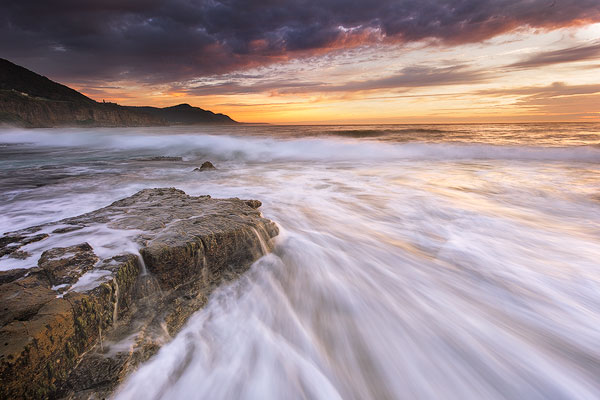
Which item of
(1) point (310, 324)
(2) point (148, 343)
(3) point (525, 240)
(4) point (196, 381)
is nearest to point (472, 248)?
(3) point (525, 240)

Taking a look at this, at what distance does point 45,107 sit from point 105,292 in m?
96.8

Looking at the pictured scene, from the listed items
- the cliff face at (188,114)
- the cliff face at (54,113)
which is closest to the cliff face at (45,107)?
the cliff face at (54,113)

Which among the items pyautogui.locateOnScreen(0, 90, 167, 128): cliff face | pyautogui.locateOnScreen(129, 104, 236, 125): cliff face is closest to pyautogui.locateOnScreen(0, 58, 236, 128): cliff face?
pyautogui.locateOnScreen(0, 90, 167, 128): cliff face

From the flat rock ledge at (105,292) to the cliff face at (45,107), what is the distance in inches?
3125

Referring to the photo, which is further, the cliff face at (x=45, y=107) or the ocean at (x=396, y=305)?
the cliff face at (x=45, y=107)

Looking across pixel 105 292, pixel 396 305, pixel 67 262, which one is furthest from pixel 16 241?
pixel 396 305

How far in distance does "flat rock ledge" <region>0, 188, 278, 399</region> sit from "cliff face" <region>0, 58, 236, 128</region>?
79372 millimetres

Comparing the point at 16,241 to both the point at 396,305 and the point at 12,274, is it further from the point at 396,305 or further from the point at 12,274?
the point at 396,305

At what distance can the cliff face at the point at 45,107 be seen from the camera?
6197cm

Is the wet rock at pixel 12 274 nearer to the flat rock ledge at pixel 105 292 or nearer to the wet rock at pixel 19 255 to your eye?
the flat rock ledge at pixel 105 292

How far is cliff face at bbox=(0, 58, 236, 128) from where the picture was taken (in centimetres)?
6197

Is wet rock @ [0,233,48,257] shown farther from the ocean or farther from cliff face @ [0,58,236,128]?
cliff face @ [0,58,236,128]

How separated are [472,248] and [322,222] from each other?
7.48 ft

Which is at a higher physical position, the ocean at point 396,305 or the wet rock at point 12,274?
the wet rock at point 12,274
